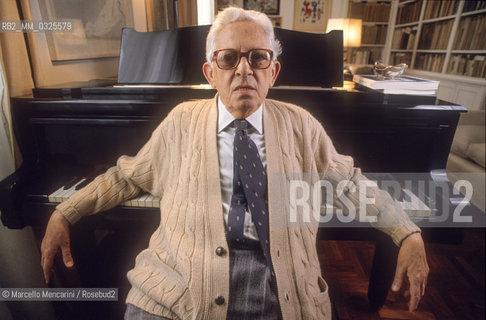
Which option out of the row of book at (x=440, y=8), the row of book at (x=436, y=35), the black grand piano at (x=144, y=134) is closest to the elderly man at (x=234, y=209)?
the black grand piano at (x=144, y=134)

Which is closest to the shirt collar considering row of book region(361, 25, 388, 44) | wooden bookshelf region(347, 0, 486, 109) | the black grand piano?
the black grand piano

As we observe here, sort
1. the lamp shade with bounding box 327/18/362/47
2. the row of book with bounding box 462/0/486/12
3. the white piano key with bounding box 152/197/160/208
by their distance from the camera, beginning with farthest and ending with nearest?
1. the lamp shade with bounding box 327/18/362/47
2. the row of book with bounding box 462/0/486/12
3. the white piano key with bounding box 152/197/160/208

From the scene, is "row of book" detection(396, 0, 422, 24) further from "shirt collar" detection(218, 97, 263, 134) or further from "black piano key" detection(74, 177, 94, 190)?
"black piano key" detection(74, 177, 94, 190)

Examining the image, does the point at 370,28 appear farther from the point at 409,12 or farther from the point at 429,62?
→ the point at 429,62

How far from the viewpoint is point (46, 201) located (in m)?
1.12

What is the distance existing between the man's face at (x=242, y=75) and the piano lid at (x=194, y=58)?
1.58ft

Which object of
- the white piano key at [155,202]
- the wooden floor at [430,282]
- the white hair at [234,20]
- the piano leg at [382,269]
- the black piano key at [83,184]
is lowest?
the wooden floor at [430,282]

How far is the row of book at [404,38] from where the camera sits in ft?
16.0

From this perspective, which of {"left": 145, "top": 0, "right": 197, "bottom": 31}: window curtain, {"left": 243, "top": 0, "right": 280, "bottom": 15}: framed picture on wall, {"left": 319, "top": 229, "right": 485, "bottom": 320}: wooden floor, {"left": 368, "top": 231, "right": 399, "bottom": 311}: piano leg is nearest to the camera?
{"left": 368, "top": 231, "right": 399, "bottom": 311}: piano leg

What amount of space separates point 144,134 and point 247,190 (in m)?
0.60

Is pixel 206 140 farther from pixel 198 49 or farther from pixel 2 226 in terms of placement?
pixel 2 226

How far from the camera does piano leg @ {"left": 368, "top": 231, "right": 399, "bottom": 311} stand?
1.33m

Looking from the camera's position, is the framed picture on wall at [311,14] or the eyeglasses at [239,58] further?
the framed picture on wall at [311,14]

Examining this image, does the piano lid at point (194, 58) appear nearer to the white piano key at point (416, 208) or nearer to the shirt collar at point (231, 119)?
the shirt collar at point (231, 119)
